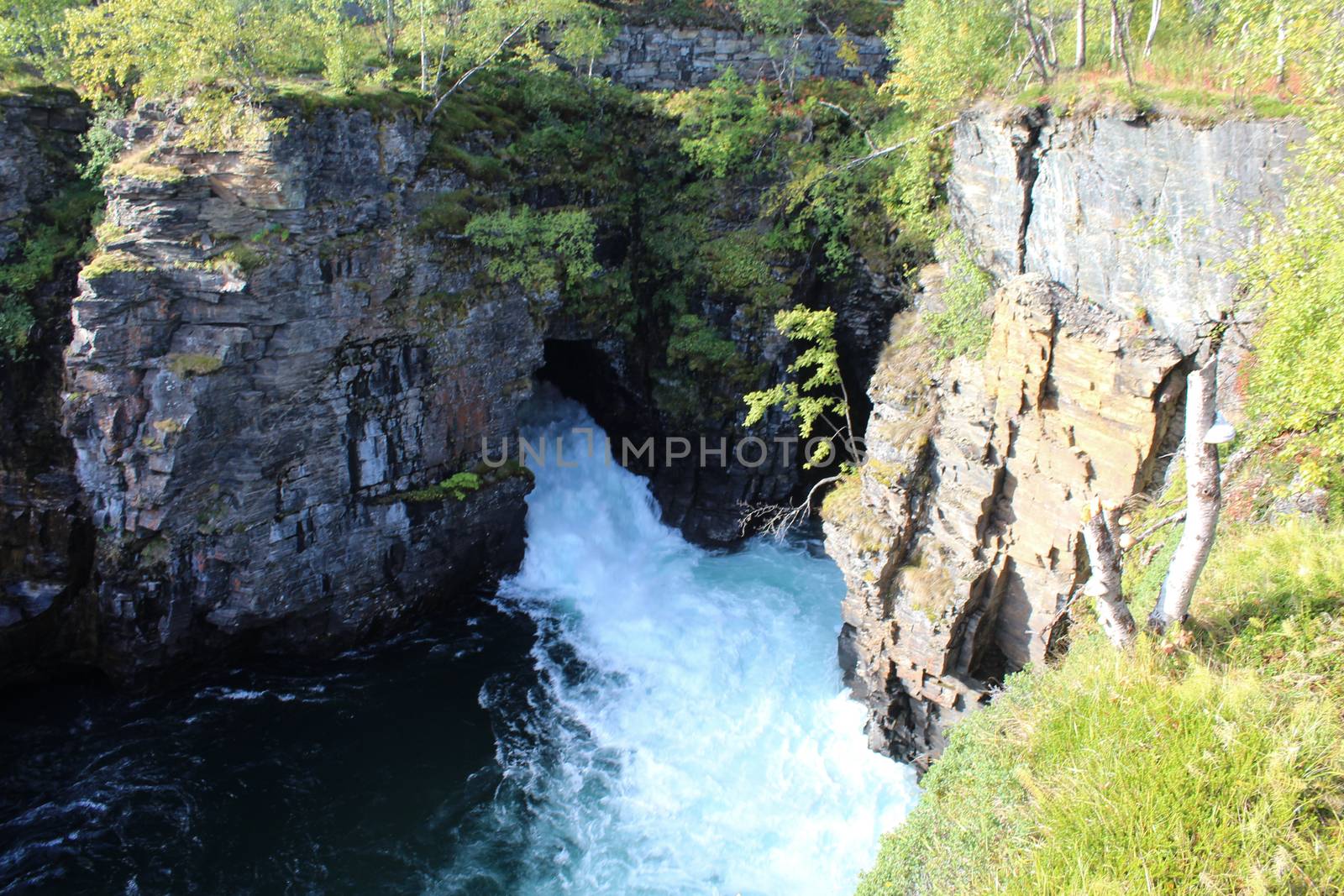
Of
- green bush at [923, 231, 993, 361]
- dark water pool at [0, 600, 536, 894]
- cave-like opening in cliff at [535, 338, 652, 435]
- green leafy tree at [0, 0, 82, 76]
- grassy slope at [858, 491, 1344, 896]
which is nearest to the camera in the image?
grassy slope at [858, 491, 1344, 896]

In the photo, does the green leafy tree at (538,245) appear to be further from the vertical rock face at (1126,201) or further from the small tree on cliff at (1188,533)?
the small tree on cliff at (1188,533)

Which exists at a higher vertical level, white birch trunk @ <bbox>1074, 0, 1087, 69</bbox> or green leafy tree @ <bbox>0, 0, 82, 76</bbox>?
green leafy tree @ <bbox>0, 0, 82, 76</bbox>

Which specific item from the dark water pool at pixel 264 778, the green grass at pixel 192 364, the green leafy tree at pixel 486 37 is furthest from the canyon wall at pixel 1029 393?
the green grass at pixel 192 364

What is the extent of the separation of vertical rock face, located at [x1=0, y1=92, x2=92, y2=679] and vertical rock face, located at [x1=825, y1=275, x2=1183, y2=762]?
16.4m

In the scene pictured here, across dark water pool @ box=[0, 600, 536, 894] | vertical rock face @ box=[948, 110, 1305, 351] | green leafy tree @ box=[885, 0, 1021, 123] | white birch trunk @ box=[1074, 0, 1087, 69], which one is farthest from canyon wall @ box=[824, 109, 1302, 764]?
dark water pool @ box=[0, 600, 536, 894]

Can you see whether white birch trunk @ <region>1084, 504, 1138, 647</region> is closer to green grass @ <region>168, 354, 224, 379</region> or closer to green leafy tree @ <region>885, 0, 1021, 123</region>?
green leafy tree @ <region>885, 0, 1021, 123</region>

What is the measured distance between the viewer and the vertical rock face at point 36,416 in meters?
18.2

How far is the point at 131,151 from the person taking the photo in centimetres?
1736

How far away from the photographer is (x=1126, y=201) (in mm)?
13703

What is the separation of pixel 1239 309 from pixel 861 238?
1059cm

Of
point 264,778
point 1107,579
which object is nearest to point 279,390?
point 264,778

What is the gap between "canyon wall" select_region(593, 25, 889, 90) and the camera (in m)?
27.1

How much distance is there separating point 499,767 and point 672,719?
A: 3798 mm

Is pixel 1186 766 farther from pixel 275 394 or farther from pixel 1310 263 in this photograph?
pixel 275 394
